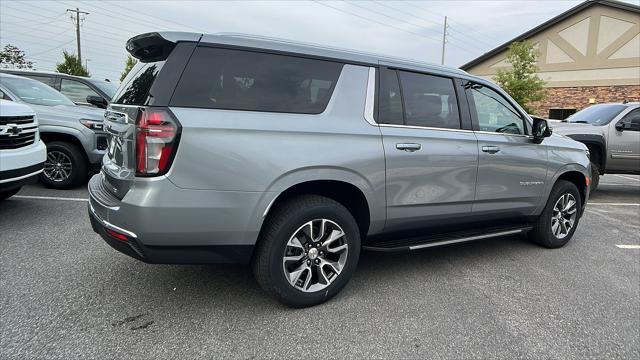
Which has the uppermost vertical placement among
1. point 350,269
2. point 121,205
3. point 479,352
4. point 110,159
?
point 110,159

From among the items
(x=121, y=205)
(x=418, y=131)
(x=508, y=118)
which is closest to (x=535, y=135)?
(x=508, y=118)

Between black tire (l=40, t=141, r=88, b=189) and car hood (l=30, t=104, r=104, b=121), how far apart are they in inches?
16.4

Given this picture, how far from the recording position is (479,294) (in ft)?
11.4

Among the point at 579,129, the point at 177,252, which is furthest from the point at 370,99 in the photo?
the point at 579,129

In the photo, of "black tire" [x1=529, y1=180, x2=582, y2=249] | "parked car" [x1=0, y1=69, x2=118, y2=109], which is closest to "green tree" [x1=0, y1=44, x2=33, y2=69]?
"parked car" [x1=0, y1=69, x2=118, y2=109]

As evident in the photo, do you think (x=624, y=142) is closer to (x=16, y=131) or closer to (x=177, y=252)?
(x=177, y=252)

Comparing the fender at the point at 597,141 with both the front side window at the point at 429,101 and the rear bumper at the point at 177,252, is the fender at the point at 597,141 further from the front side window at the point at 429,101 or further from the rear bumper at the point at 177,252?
the rear bumper at the point at 177,252

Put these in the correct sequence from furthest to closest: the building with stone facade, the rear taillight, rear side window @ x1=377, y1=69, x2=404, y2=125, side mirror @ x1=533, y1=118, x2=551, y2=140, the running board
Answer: the building with stone facade < side mirror @ x1=533, y1=118, x2=551, y2=140 < the running board < rear side window @ x1=377, y1=69, x2=404, y2=125 < the rear taillight

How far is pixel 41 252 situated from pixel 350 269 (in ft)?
9.51

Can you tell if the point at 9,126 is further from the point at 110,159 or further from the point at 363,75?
the point at 363,75

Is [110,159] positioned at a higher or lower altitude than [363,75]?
lower

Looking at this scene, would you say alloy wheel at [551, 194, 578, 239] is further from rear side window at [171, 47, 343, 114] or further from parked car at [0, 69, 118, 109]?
parked car at [0, 69, 118, 109]

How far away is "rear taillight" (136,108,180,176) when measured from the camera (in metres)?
2.51

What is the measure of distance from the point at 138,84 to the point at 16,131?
2845 millimetres
